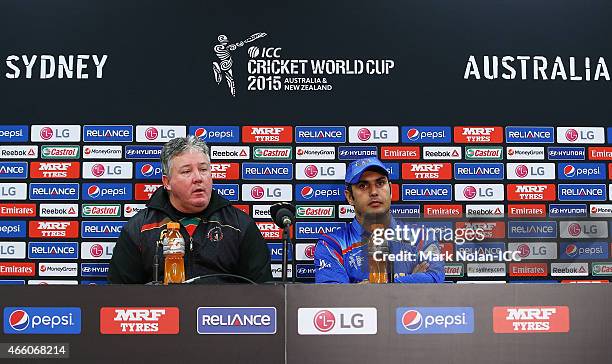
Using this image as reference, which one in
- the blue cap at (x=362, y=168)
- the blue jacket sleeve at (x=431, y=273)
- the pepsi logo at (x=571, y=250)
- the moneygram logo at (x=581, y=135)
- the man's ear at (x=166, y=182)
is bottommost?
the blue jacket sleeve at (x=431, y=273)

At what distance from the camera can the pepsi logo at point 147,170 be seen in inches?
152

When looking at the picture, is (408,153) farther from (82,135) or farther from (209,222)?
(82,135)

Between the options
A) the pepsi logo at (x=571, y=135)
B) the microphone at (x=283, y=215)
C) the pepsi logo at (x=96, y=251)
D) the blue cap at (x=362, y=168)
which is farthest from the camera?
the pepsi logo at (x=571, y=135)

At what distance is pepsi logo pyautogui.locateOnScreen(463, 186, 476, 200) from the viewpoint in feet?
12.8

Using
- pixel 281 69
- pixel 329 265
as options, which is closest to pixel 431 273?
pixel 329 265

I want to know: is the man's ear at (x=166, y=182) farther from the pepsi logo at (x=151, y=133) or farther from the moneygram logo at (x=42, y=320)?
the moneygram logo at (x=42, y=320)

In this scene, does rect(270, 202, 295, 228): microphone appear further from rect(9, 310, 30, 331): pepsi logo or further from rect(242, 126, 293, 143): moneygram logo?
rect(242, 126, 293, 143): moneygram logo

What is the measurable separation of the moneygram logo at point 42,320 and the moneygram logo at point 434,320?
86 centimetres

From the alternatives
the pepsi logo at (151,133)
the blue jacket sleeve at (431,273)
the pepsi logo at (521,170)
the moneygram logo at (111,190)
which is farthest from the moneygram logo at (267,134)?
the blue jacket sleeve at (431,273)

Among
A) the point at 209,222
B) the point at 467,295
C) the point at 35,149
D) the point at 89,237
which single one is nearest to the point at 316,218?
the point at 209,222

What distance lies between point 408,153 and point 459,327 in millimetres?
2073

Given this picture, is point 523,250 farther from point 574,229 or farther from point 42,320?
point 42,320

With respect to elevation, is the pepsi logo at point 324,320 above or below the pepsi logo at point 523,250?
below

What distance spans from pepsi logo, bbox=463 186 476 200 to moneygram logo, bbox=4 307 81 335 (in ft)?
8.26
